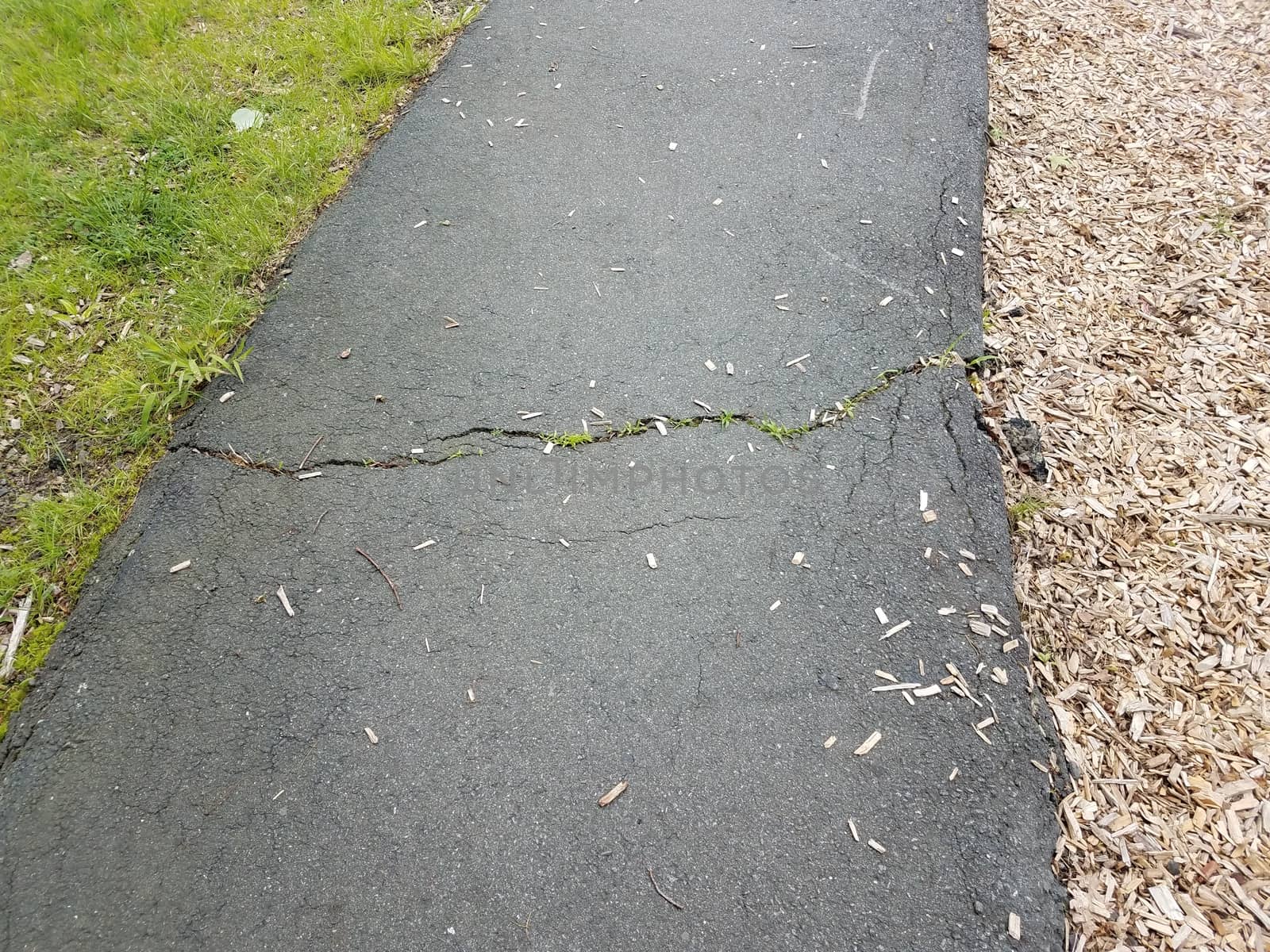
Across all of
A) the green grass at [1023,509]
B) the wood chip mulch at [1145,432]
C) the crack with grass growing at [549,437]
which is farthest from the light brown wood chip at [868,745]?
the crack with grass growing at [549,437]

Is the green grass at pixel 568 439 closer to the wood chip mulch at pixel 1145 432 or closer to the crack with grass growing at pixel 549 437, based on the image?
the crack with grass growing at pixel 549 437

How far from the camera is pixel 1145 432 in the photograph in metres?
3.05

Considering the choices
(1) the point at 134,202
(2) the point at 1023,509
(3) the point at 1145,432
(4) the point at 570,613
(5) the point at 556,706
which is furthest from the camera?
(1) the point at 134,202

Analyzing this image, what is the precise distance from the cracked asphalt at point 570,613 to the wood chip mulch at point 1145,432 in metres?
0.18

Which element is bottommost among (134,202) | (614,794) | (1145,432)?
(614,794)

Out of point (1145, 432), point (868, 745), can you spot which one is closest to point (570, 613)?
point (868, 745)

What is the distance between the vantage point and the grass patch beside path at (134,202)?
2.99m

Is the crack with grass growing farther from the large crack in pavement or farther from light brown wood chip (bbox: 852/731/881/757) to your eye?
light brown wood chip (bbox: 852/731/881/757)

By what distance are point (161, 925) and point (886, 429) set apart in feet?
9.56

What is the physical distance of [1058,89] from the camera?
461cm

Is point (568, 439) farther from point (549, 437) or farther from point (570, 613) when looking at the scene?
point (570, 613)

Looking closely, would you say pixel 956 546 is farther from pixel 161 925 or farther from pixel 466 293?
pixel 161 925

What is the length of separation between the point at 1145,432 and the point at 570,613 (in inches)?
96.1

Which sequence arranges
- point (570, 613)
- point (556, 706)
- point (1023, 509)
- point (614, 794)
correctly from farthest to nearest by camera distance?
1. point (1023, 509)
2. point (570, 613)
3. point (556, 706)
4. point (614, 794)
